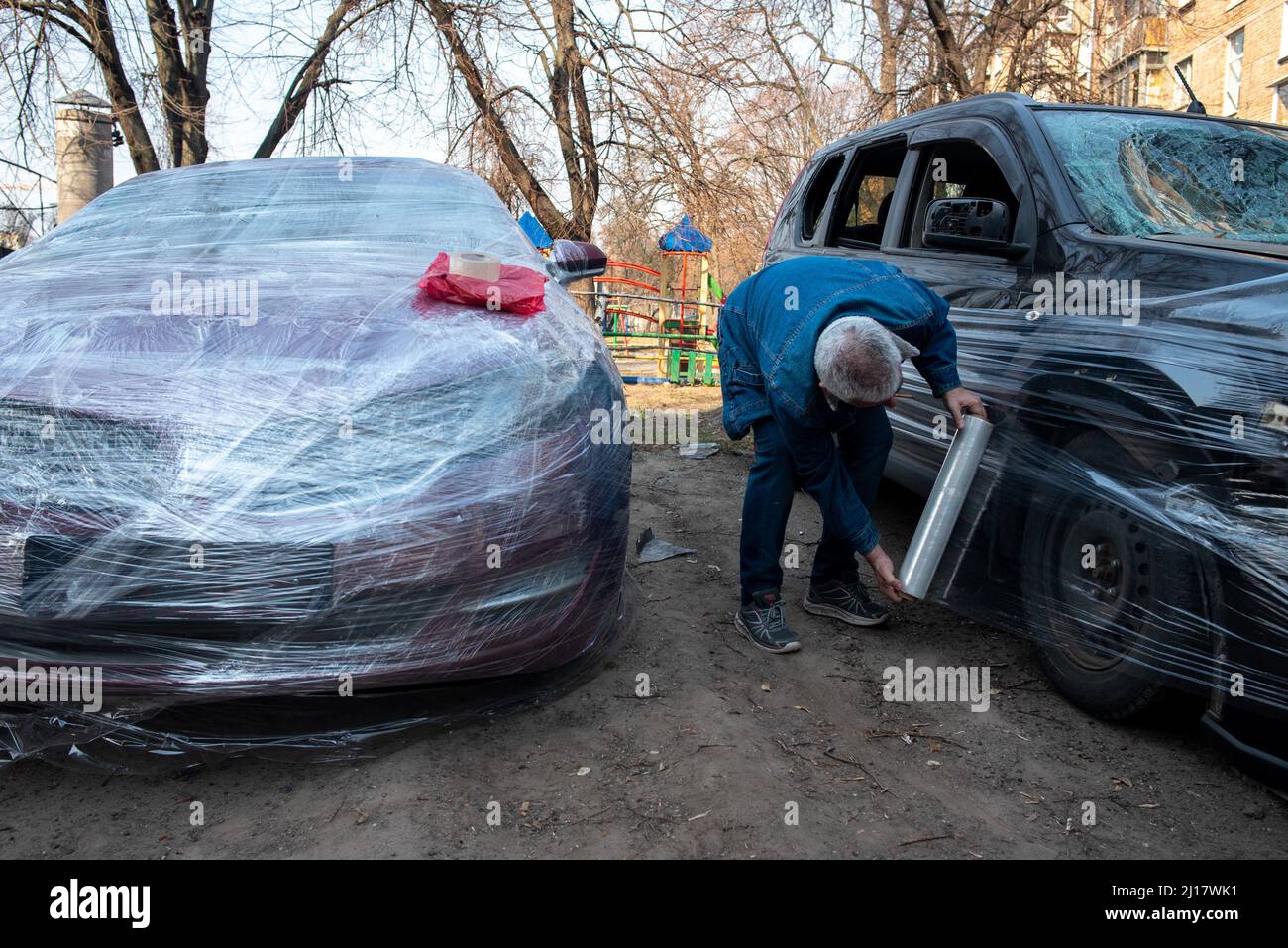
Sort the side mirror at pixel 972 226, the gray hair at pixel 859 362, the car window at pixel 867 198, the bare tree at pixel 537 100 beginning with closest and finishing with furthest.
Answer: the gray hair at pixel 859 362, the side mirror at pixel 972 226, the car window at pixel 867 198, the bare tree at pixel 537 100

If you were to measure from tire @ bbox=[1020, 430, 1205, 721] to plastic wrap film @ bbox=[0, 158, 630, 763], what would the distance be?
1.08 m

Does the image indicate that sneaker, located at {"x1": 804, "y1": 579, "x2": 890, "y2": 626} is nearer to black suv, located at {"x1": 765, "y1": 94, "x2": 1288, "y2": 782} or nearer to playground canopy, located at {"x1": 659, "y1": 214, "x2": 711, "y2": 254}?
black suv, located at {"x1": 765, "y1": 94, "x2": 1288, "y2": 782}

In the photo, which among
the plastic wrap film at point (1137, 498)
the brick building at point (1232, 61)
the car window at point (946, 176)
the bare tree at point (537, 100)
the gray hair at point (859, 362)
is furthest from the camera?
the brick building at point (1232, 61)

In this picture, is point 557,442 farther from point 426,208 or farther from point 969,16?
point 969,16

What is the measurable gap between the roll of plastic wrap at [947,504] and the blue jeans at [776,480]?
1.31 ft

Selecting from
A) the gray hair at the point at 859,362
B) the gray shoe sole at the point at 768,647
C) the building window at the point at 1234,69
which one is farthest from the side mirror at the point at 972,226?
the building window at the point at 1234,69

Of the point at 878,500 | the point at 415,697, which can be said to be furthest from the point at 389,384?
the point at 878,500

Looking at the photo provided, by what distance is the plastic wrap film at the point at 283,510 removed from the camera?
179 centimetres

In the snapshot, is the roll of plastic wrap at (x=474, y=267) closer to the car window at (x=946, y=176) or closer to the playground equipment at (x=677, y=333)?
the car window at (x=946, y=176)

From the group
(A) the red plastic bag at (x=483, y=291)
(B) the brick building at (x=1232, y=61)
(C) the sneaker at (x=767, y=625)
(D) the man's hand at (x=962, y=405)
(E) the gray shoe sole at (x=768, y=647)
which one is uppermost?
(B) the brick building at (x=1232, y=61)

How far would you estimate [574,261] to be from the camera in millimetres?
3514

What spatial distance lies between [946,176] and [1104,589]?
1982 mm

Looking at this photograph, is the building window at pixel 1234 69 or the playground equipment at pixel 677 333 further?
the building window at pixel 1234 69

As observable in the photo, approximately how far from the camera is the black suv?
1800 mm
